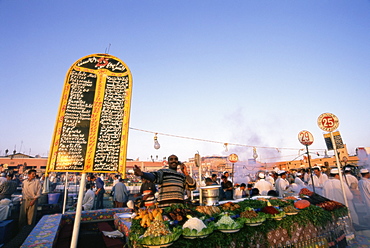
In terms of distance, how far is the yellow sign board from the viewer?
355 cm

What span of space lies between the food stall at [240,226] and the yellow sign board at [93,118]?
1.24 m

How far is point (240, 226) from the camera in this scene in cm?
344

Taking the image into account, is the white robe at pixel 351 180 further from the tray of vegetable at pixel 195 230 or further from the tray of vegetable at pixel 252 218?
the tray of vegetable at pixel 195 230

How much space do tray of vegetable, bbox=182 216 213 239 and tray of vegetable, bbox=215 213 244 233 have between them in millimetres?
224

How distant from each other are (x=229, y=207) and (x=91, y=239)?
158 inches

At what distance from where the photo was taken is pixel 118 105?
402 cm

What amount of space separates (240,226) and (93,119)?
343 cm

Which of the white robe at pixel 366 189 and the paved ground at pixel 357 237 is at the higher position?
the white robe at pixel 366 189

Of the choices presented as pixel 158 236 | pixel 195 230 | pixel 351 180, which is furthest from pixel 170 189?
pixel 351 180

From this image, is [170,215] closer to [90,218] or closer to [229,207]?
[229,207]

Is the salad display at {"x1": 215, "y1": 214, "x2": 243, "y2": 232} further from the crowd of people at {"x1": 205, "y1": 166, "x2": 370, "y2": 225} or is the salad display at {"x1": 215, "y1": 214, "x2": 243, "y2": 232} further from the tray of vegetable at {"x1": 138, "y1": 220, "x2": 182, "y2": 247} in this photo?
the crowd of people at {"x1": 205, "y1": 166, "x2": 370, "y2": 225}

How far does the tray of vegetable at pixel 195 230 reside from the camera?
2.96m

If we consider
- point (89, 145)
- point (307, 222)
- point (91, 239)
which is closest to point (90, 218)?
point (91, 239)

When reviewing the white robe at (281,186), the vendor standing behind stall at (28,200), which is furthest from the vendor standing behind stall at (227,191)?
the vendor standing behind stall at (28,200)
